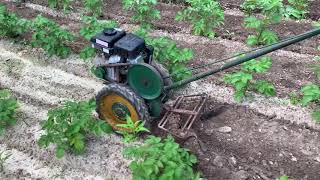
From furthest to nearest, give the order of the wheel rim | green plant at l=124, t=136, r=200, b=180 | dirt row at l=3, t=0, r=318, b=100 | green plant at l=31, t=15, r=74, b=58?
green plant at l=31, t=15, r=74, b=58 < dirt row at l=3, t=0, r=318, b=100 < the wheel rim < green plant at l=124, t=136, r=200, b=180

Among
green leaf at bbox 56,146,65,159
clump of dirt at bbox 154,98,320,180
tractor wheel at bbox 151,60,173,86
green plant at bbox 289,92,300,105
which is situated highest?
tractor wheel at bbox 151,60,173,86

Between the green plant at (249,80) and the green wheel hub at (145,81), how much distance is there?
1.02 metres

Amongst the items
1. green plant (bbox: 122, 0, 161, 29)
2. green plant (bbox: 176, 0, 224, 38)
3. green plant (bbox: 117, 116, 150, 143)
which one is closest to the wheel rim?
green plant (bbox: 117, 116, 150, 143)

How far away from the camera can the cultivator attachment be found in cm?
491

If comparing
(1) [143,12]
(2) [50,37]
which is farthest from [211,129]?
(2) [50,37]

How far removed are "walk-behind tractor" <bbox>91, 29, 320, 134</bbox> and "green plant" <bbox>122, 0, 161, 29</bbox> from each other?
1.59 m

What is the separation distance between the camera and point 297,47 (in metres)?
6.46

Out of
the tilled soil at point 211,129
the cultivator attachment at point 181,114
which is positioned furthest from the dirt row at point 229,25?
the cultivator attachment at point 181,114

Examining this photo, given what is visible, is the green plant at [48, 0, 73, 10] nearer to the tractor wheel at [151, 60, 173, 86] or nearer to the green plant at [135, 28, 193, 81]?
the green plant at [135, 28, 193, 81]

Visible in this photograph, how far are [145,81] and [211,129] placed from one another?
1004mm

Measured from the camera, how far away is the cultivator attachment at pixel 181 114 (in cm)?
491

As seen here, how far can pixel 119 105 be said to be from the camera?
16.2ft

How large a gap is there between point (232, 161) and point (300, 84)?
173cm

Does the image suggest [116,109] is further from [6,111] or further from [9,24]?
[9,24]
